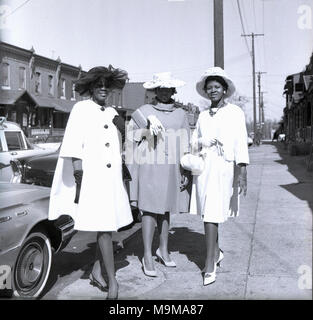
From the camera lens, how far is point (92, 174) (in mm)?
3383

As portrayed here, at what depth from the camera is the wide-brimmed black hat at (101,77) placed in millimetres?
3527

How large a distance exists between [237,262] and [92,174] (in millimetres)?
1940

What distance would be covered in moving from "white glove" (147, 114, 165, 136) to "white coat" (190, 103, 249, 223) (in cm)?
41

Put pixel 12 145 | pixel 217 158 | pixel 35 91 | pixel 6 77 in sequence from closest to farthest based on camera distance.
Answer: pixel 217 158 → pixel 12 145 → pixel 6 77 → pixel 35 91

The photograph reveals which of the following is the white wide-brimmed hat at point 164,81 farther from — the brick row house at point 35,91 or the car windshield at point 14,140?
the brick row house at point 35,91

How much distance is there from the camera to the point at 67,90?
109 feet

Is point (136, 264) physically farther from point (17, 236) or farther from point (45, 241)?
point (17, 236)

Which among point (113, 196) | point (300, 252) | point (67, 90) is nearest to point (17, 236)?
point (113, 196)

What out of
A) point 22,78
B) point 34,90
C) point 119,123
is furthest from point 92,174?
point 34,90

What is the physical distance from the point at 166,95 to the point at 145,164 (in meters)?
0.68

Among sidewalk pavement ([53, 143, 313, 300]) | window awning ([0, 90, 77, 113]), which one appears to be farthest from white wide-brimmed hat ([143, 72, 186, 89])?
window awning ([0, 90, 77, 113])

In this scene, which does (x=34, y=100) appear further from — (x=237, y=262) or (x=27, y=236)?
(x=27, y=236)

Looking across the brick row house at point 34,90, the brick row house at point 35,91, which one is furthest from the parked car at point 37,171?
the brick row house at point 34,90

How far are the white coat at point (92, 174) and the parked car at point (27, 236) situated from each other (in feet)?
0.62
